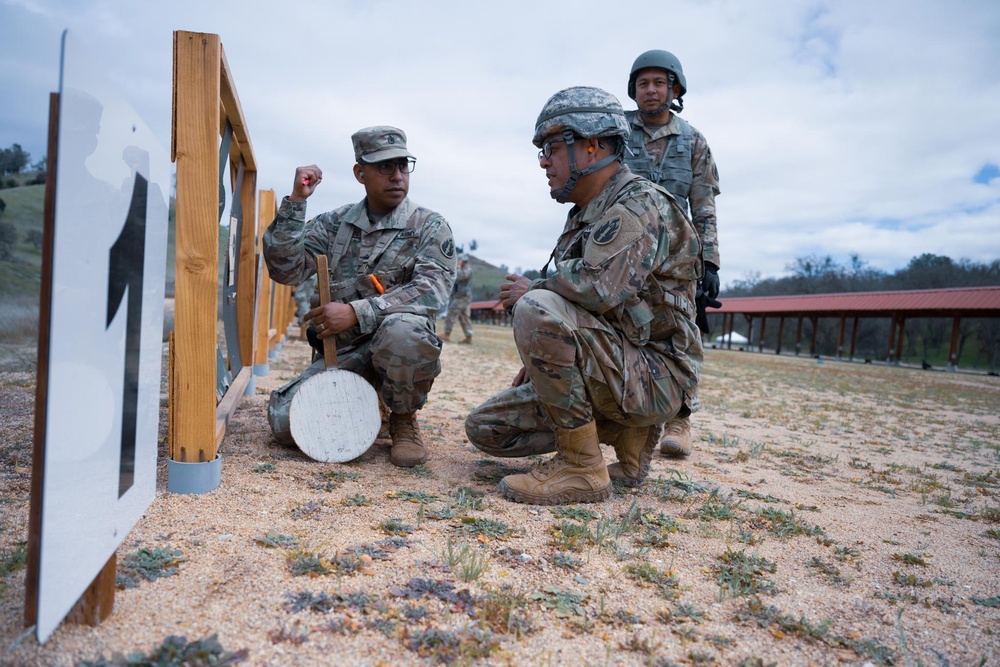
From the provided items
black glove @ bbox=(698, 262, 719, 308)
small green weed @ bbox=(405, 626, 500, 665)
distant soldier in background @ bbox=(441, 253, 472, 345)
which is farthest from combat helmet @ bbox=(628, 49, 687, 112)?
distant soldier in background @ bbox=(441, 253, 472, 345)

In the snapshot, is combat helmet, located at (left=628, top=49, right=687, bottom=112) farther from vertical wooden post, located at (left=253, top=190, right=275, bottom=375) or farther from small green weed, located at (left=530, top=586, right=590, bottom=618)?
vertical wooden post, located at (left=253, top=190, right=275, bottom=375)

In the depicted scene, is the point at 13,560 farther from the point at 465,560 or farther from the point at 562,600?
the point at 562,600

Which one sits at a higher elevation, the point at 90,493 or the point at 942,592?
the point at 90,493

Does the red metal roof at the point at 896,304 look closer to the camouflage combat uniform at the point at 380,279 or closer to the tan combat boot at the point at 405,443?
the camouflage combat uniform at the point at 380,279


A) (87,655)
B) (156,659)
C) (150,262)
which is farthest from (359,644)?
(150,262)

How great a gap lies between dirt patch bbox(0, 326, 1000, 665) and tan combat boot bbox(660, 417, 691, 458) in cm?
24

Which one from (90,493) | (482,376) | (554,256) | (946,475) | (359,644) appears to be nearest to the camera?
(90,493)

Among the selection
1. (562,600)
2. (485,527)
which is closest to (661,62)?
(485,527)

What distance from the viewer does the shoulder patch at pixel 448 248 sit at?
322 cm

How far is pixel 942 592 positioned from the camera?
189 centimetres

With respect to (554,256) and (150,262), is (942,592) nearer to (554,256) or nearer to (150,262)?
(554,256)

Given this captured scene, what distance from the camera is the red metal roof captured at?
2000 centimetres

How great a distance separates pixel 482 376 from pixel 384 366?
485 centimetres

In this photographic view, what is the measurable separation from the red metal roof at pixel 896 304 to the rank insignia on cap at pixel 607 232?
48.0 ft
